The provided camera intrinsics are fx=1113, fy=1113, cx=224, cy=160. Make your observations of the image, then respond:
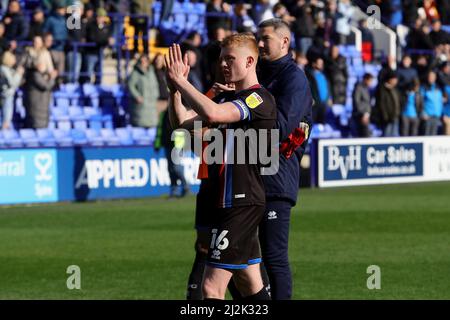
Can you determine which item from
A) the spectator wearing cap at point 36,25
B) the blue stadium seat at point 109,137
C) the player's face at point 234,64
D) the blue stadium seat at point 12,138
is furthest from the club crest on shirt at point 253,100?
the spectator wearing cap at point 36,25

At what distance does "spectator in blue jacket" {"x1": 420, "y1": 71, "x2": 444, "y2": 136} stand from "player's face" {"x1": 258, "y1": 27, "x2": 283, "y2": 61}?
2134cm

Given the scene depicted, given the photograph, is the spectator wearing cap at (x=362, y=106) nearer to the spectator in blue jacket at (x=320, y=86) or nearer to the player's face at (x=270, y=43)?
the spectator in blue jacket at (x=320, y=86)

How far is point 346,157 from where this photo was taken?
25.2 m

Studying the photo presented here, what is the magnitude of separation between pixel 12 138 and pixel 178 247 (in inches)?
343

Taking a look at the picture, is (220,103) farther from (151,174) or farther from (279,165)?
(151,174)

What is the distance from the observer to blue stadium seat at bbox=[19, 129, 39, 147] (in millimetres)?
22344

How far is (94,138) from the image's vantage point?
23.7 metres

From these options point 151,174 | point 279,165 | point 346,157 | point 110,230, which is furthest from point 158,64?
point 279,165

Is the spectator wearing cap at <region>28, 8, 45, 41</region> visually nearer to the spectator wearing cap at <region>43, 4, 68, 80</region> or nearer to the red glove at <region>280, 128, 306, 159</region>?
the spectator wearing cap at <region>43, 4, 68, 80</region>

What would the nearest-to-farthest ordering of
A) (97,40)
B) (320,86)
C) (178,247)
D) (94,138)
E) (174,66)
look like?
(174,66) < (178,247) < (94,138) < (97,40) < (320,86)

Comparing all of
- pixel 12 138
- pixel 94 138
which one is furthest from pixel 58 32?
pixel 12 138

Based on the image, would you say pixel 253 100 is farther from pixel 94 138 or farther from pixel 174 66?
pixel 94 138

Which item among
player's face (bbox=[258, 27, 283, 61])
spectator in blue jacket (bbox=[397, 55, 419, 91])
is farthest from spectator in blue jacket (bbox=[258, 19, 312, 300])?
spectator in blue jacket (bbox=[397, 55, 419, 91])

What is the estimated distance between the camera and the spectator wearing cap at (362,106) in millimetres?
27641
